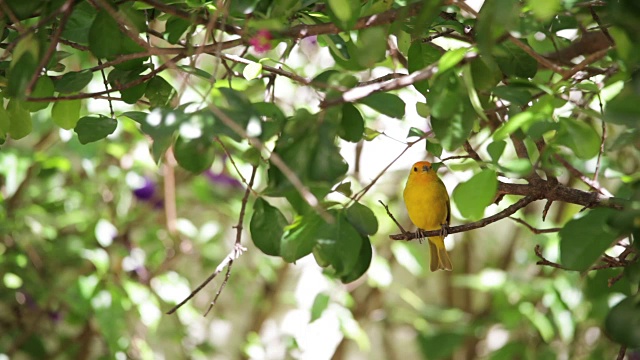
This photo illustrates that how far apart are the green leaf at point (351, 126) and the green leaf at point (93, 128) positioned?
26 centimetres

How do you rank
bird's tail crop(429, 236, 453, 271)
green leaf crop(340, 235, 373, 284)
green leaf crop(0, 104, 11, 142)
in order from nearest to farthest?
green leaf crop(340, 235, 373, 284) → green leaf crop(0, 104, 11, 142) → bird's tail crop(429, 236, 453, 271)

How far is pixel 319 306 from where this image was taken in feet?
6.91

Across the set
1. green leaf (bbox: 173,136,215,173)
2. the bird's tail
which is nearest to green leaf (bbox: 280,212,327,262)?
green leaf (bbox: 173,136,215,173)

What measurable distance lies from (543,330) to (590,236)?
1591mm

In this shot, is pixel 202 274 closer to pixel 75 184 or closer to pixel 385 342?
pixel 75 184

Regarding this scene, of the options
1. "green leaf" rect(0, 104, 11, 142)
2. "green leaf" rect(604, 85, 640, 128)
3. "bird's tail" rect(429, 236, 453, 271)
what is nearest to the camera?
"green leaf" rect(604, 85, 640, 128)

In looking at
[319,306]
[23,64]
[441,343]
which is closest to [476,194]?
[23,64]

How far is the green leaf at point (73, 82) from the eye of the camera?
877 mm

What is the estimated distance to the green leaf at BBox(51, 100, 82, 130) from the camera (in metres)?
0.95

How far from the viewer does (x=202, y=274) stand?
2666 millimetres

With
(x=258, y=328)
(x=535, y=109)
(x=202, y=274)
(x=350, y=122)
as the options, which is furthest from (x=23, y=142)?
(x=535, y=109)

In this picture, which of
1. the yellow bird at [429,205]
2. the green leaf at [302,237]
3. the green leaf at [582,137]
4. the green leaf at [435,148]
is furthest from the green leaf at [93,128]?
the yellow bird at [429,205]

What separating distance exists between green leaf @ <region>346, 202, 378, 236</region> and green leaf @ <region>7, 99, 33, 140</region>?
406 mm

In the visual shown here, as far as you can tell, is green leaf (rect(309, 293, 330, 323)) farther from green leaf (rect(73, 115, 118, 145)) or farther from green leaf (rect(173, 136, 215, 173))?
green leaf (rect(173, 136, 215, 173))
